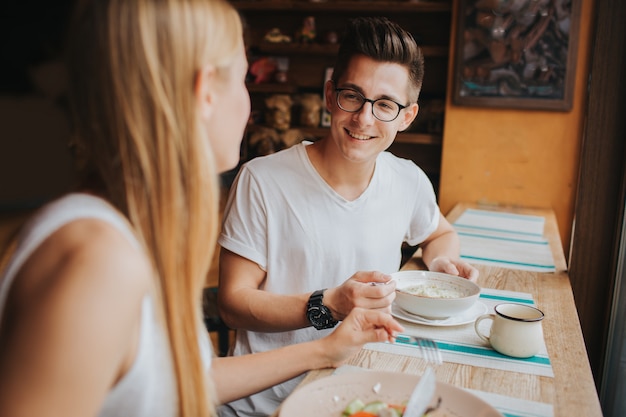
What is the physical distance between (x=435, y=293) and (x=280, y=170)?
1.85 feet

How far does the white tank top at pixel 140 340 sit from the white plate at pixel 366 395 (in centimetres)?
22

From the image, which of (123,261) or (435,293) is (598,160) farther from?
(123,261)

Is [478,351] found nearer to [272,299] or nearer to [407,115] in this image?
[272,299]

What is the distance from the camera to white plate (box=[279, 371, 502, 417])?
3.04 ft

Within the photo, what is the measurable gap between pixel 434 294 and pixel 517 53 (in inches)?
85.7

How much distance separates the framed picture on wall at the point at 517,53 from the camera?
308cm

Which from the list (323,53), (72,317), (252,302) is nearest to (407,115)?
(252,302)

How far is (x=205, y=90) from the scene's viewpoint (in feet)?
2.55

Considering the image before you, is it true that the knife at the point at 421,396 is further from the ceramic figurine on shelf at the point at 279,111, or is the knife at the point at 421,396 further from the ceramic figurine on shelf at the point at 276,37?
the ceramic figurine on shelf at the point at 276,37

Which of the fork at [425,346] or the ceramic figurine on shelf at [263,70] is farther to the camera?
the ceramic figurine on shelf at [263,70]

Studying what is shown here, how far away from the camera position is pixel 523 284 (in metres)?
1.74

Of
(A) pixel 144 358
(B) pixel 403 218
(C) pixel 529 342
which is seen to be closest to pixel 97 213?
(A) pixel 144 358

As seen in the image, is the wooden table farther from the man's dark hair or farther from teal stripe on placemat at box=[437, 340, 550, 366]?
the man's dark hair

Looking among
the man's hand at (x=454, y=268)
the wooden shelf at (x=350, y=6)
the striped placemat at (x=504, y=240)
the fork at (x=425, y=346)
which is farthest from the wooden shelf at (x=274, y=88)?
the fork at (x=425, y=346)
